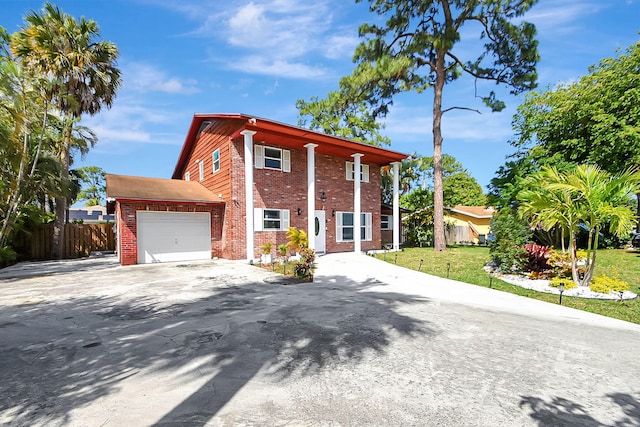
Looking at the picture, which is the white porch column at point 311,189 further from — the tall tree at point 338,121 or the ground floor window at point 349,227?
the tall tree at point 338,121

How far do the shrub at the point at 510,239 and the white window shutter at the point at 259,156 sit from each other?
964 cm

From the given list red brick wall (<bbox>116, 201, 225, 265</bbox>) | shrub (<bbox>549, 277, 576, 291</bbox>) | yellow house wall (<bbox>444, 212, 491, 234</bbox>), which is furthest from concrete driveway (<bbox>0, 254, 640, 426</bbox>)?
yellow house wall (<bbox>444, 212, 491, 234</bbox>)

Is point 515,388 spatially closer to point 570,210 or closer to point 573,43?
point 570,210

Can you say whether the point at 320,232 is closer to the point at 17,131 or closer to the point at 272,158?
the point at 272,158

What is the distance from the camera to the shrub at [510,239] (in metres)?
9.73

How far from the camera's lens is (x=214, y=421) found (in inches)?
90.8

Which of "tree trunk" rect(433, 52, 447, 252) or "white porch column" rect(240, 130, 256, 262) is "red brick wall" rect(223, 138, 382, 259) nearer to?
"white porch column" rect(240, 130, 256, 262)

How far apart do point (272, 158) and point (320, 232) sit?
4.47m

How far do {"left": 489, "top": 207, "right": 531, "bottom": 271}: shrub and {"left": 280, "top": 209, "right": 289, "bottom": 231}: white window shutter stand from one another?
853 cm

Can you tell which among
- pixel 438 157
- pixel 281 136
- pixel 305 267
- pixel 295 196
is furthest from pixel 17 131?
pixel 438 157

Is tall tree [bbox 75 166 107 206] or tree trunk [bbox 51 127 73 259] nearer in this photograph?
tree trunk [bbox 51 127 73 259]

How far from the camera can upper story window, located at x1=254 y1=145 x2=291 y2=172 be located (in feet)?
44.8

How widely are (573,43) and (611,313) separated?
9826 millimetres

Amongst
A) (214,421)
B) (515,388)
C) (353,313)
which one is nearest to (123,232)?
(353,313)
